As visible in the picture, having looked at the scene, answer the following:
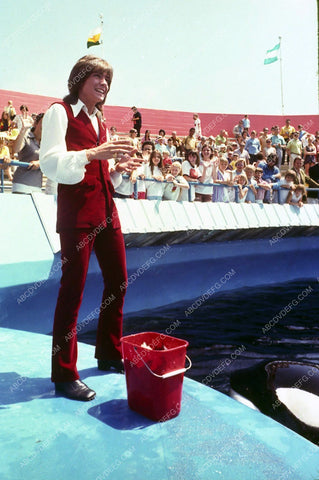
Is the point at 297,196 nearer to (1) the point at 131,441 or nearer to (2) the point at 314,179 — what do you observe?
(2) the point at 314,179

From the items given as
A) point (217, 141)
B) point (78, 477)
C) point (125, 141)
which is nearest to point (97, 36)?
point (217, 141)

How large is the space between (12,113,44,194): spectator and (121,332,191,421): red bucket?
4.05m

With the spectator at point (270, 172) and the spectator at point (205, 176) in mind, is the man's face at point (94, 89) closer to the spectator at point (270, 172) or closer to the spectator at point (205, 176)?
the spectator at point (205, 176)

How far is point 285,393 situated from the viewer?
438cm

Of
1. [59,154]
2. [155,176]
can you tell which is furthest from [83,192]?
[155,176]

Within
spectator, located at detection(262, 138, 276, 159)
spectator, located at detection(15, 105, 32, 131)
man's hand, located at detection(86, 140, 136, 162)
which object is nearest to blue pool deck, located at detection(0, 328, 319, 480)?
man's hand, located at detection(86, 140, 136, 162)

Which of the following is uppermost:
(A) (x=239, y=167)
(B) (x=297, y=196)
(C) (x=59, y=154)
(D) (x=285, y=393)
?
(A) (x=239, y=167)

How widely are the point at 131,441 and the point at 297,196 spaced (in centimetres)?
1005

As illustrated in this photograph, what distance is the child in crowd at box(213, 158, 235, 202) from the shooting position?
31.9 feet

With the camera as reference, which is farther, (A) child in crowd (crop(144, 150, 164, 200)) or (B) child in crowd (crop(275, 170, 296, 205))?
(B) child in crowd (crop(275, 170, 296, 205))

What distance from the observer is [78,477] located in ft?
6.44

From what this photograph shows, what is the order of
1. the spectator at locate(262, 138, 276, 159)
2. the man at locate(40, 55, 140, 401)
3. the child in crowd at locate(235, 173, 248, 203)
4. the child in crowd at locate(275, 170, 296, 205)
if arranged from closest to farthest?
1. the man at locate(40, 55, 140, 401)
2. the child in crowd at locate(235, 173, 248, 203)
3. the child in crowd at locate(275, 170, 296, 205)
4. the spectator at locate(262, 138, 276, 159)

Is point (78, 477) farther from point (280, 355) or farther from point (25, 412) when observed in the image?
point (280, 355)

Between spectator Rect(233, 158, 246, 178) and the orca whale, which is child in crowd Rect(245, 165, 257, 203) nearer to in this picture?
spectator Rect(233, 158, 246, 178)
